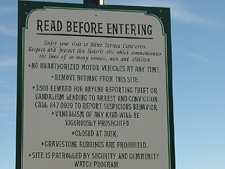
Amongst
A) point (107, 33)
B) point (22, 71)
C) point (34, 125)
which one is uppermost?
point (107, 33)

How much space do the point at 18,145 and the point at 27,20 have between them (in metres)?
1.78

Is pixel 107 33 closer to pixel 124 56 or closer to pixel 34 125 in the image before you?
pixel 124 56

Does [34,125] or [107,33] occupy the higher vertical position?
[107,33]

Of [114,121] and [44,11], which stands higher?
[44,11]

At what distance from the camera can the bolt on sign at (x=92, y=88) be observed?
6.91m

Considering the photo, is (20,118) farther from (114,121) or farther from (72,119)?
(114,121)

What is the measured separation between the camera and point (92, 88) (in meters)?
7.11

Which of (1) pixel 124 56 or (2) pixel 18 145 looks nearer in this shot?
(2) pixel 18 145

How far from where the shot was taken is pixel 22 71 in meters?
7.09

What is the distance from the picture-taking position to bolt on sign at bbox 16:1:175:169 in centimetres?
691

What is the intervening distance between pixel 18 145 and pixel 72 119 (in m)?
0.80

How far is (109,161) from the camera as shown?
692 centimetres

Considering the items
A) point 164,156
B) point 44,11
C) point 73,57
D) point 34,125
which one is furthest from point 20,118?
point 164,156

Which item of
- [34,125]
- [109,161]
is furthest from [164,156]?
[34,125]
